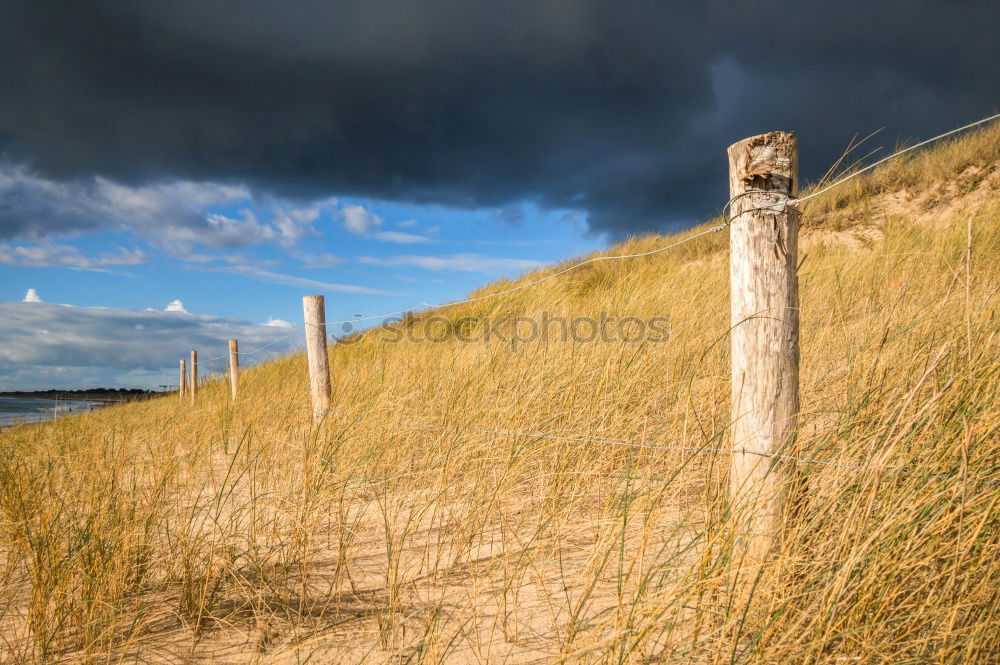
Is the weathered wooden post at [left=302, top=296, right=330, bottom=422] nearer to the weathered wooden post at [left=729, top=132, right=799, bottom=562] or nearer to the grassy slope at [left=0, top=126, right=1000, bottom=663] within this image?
the grassy slope at [left=0, top=126, right=1000, bottom=663]

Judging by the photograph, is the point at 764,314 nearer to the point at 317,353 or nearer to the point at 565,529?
the point at 565,529

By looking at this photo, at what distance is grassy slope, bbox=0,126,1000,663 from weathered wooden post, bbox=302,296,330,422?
32cm

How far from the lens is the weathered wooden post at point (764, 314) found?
74.8 inches

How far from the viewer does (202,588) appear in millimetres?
2148

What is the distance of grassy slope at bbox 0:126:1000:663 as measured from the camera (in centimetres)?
151

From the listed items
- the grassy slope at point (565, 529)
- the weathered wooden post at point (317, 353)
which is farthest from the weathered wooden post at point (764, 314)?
the weathered wooden post at point (317, 353)

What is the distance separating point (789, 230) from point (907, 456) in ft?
2.83

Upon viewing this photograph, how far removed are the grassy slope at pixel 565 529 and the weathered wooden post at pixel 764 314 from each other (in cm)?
15

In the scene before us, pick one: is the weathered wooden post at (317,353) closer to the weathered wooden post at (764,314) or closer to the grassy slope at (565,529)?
the grassy slope at (565,529)

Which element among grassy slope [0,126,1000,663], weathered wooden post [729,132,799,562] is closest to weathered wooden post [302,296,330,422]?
grassy slope [0,126,1000,663]

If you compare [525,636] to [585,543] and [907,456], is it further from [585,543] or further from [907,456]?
[907,456]

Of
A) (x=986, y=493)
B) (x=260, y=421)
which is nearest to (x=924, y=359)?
(x=986, y=493)

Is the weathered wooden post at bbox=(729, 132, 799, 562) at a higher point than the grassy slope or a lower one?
higher

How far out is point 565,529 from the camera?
2.49 m
